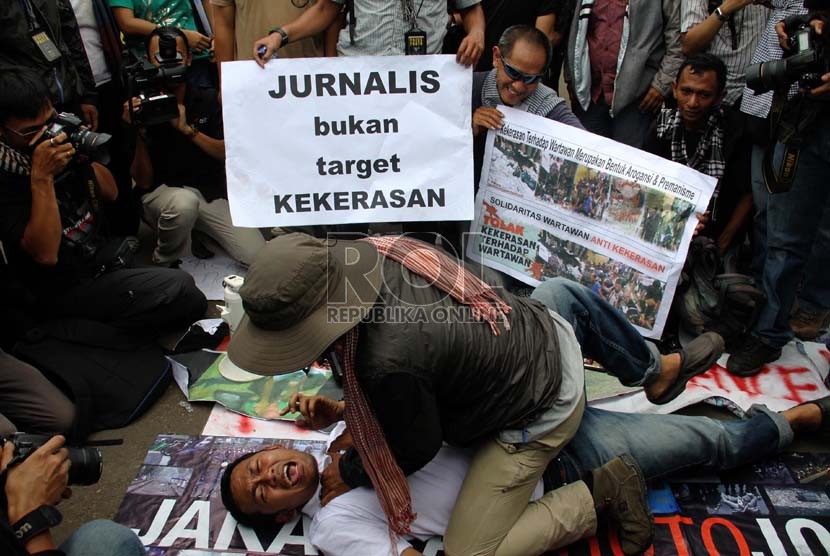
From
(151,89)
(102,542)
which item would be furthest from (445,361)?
(151,89)

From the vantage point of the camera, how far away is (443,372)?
236 centimetres

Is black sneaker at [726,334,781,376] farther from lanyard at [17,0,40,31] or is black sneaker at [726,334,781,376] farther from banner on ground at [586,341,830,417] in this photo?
lanyard at [17,0,40,31]

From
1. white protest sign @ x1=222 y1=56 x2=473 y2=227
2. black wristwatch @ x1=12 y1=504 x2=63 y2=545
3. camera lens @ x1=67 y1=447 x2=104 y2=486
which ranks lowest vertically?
camera lens @ x1=67 y1=447 x2=104 y2=486

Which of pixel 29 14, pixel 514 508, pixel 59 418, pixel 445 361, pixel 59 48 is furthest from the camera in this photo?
pixel 59 48

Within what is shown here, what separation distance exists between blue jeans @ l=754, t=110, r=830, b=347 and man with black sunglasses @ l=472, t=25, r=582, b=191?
1106 millimetres

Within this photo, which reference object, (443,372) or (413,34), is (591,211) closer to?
(413,34)

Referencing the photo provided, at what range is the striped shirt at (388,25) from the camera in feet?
12.6

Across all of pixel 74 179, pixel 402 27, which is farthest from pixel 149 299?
pixel 402 27

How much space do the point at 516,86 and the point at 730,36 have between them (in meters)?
1.33

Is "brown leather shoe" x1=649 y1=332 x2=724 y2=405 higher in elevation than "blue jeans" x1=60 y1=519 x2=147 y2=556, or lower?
higher

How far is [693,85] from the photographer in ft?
12.5

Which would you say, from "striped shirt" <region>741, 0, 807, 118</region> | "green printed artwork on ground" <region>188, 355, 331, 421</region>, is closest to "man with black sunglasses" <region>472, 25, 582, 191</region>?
"striped shirt" <region>741, 0, 807, 118</region>

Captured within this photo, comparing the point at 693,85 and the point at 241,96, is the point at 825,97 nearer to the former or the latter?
the point at 693,85

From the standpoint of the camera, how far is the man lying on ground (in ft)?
9.02
